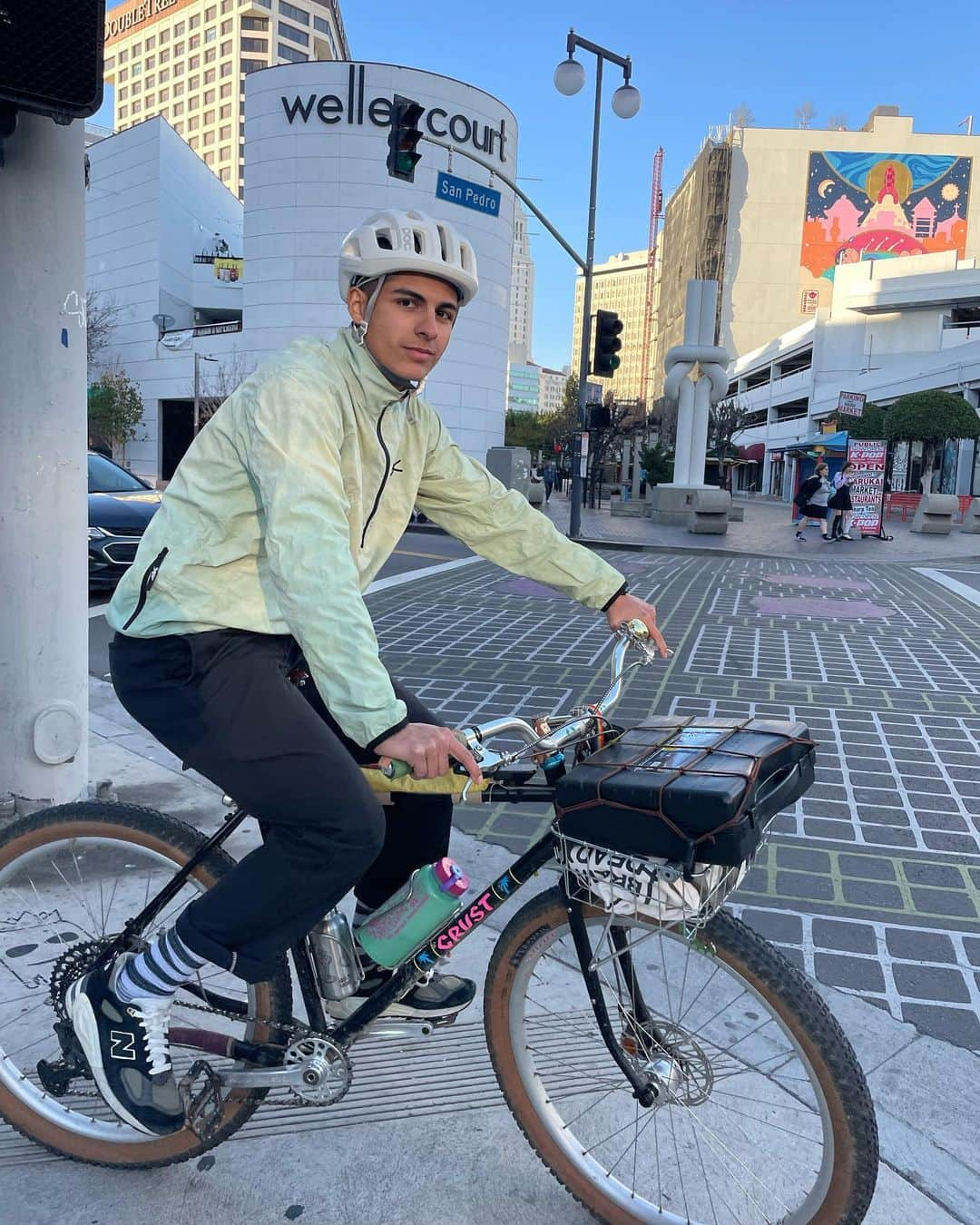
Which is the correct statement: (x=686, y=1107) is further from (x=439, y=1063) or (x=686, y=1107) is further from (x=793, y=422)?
(x=793, y=422)

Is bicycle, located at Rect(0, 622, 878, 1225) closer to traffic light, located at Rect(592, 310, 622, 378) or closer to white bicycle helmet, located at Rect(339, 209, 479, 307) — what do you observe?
white bicycle helmet, located at Rect(339, 209, 479, 307)

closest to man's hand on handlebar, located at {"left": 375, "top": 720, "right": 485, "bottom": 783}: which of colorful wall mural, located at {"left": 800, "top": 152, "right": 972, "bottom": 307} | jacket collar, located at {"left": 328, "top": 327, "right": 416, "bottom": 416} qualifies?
jacket collar, located at {"left": 328, "top": 327, "right": 416, "bottom": 416}

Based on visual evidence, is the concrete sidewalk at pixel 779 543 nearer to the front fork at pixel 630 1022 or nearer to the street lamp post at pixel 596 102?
the street lamp post at pixel 596 102

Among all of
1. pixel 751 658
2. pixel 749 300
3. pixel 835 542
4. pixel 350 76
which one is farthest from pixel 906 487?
pixel 749 300

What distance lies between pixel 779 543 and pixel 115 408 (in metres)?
44.3

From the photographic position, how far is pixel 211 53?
124m

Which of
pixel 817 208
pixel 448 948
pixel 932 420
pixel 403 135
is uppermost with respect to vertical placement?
pixel 817 208

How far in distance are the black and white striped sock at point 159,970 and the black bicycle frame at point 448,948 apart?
0.21 feet

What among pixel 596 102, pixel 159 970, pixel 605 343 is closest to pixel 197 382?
pixel 596 102

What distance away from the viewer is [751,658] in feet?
25.2

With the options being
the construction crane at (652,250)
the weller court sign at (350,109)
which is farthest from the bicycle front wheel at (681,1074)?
the construction crane at (652,250)

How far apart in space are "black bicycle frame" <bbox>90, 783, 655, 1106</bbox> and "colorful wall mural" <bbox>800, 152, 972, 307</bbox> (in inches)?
4137

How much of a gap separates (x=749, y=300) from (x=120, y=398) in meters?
66.3

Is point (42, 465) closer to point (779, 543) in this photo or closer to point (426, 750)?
point (426, 750)
